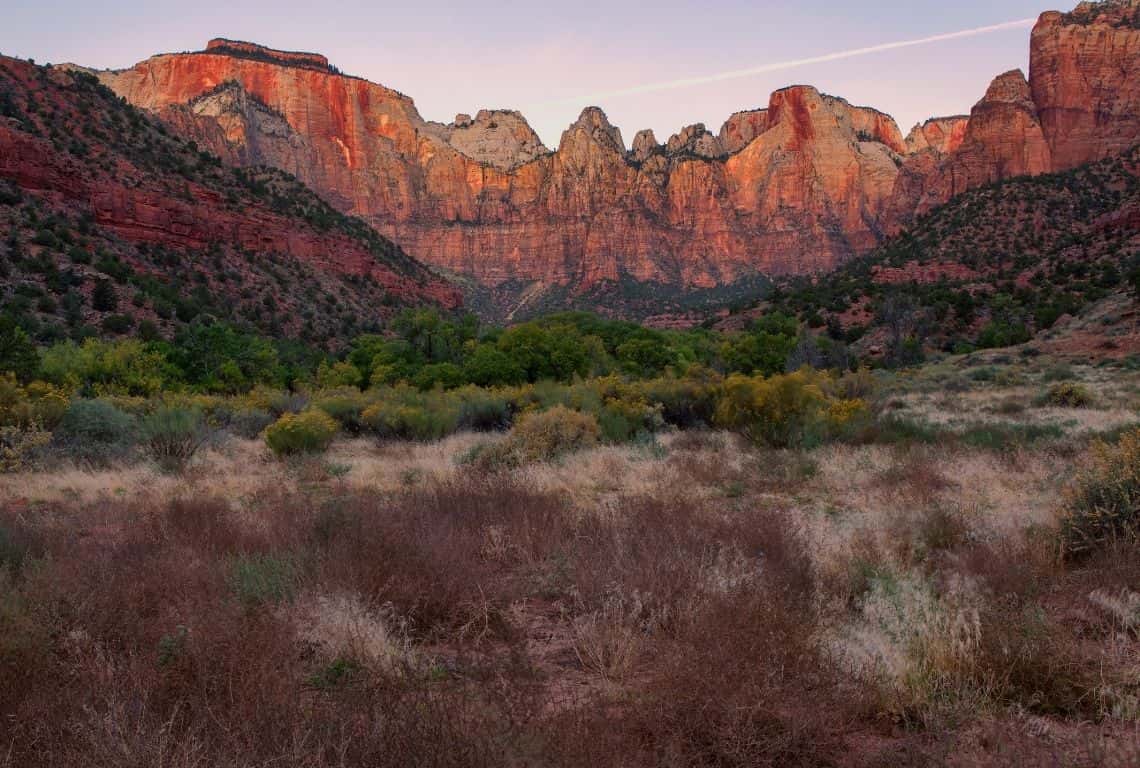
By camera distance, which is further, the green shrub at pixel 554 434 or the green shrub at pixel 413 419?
the green shrub at pixel 413 419

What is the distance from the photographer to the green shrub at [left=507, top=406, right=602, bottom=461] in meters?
12.7

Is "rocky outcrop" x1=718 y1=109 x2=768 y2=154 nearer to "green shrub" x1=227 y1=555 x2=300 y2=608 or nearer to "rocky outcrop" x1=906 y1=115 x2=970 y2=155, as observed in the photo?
"rocky outcrop" x1=906 y1=115 x2=970 y2=155

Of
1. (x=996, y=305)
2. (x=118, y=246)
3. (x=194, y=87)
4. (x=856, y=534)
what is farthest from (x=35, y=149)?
(x=194, y=87)

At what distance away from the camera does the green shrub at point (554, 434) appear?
12711 millimetres

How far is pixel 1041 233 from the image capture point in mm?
60156

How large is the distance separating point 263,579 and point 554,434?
8917 millimetres

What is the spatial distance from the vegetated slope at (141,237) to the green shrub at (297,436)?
21.4 metres

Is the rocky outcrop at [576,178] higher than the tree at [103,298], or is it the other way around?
Result: the rocky outcrop at [576,178]

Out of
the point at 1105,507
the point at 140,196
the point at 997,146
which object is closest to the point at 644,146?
the point at 997,146

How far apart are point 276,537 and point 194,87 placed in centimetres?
15922

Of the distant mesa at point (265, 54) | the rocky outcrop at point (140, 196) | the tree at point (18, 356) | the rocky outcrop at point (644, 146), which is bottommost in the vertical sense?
the tree at point (18, 356)

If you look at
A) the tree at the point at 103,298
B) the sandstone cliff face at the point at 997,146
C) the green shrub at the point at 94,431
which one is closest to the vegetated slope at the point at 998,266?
the sandstone cliff face at the point at 997,146

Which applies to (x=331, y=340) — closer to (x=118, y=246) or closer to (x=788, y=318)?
(x=118, y=246)

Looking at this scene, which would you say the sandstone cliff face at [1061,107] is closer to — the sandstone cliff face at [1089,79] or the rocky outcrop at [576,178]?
the sandstone cliff face at [1089,79]
